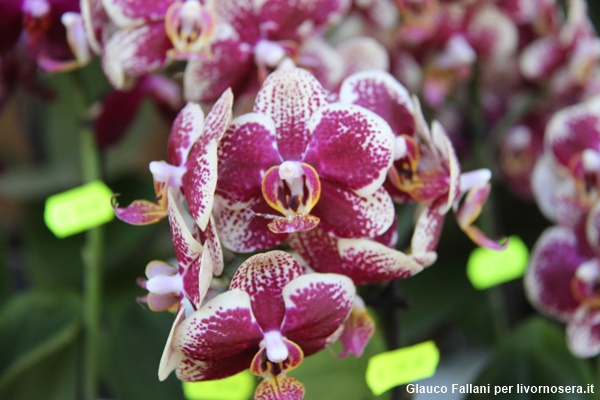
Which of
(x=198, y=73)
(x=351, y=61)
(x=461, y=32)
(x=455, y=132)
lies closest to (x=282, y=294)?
(x=198, y=73)

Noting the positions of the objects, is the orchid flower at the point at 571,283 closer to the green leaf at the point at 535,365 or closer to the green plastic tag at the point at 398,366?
the green leaf at the point at 535,365

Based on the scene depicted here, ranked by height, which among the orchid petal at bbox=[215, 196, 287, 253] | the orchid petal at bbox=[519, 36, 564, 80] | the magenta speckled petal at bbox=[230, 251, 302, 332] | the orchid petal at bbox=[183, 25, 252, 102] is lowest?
the magenta speckled petal at bbox=[230, 251, 302, 332]

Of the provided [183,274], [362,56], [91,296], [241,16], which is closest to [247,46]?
[241,16]

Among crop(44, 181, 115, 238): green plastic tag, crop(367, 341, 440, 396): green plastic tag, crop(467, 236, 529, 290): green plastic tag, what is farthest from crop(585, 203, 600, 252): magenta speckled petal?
crop(44, 181, 115, 238): green plastic tag

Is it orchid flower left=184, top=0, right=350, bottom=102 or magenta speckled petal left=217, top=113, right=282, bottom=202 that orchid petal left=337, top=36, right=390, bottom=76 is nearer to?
orchid flower left=184, top=0, right=350, bottom=102

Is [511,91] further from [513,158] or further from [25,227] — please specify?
[25,227]

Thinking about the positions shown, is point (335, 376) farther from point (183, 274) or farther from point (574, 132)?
point (574, 132)

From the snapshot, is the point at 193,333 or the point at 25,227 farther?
the point at 25,227
